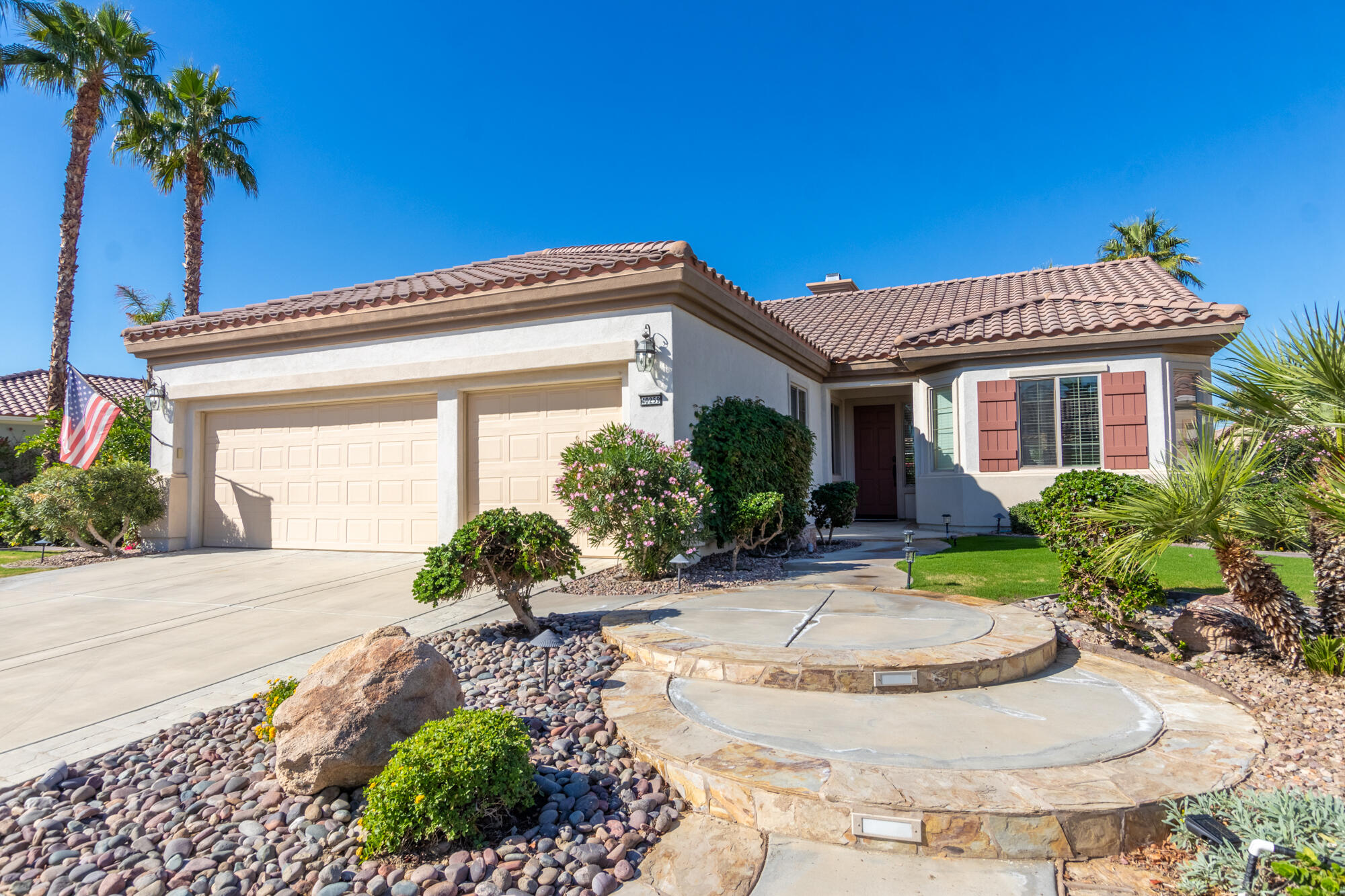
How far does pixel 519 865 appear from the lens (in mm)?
2461

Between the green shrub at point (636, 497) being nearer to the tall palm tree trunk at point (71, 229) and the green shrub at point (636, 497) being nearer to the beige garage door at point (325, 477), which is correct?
the beige garage door at point (325, 477)

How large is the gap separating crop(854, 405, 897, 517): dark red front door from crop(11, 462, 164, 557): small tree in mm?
13197

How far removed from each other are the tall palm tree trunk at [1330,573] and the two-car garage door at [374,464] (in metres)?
6.40

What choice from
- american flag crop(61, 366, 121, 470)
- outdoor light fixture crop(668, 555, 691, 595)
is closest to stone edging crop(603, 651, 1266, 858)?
outdoor light fixture crop(668, 555, 691, 595)

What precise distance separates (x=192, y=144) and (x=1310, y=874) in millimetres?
22732

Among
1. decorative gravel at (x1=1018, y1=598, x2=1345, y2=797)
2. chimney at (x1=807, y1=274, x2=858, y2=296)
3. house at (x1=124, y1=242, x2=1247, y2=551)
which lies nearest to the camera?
decorative gravel at (x1=1018, y1=598, x2=1345, y2=797)

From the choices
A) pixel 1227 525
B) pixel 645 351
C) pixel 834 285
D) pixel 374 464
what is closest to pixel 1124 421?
pixel 1227 525

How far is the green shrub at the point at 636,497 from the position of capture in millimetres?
6672

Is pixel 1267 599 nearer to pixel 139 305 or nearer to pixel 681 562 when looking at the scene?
pixel 681 562

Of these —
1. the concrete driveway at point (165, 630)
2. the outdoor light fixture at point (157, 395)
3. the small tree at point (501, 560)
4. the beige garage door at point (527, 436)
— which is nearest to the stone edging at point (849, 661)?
the small tree at point (501, 560)

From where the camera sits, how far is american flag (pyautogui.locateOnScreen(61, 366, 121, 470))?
10305 millimetres

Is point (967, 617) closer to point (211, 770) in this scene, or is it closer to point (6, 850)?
point (211, 770)

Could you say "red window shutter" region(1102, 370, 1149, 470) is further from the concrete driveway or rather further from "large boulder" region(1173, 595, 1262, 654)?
the concrete driveway

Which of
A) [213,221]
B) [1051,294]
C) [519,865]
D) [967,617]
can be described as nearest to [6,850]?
[519,865]
